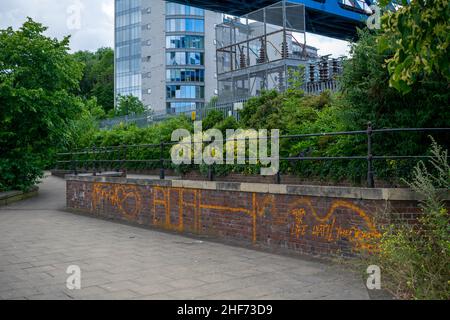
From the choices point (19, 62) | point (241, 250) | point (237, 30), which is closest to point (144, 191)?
point (241, 250)

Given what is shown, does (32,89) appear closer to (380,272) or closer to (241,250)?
(241,250)

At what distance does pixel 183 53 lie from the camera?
8362 centimetres

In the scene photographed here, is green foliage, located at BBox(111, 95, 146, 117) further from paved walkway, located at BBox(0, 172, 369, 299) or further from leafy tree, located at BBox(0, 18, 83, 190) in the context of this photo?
paved walkway, located at BBox(0, 172, 369, 299)

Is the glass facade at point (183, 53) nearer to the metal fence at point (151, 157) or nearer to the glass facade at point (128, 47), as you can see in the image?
the glass facade at point (128, 47)

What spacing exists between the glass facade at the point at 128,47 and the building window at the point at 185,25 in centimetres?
1001

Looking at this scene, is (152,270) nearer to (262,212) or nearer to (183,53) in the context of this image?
(262,212)

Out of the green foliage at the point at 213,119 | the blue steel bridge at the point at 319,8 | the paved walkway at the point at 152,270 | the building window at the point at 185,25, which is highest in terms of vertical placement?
the building window at the point at 185,25

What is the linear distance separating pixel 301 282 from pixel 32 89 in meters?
13.2

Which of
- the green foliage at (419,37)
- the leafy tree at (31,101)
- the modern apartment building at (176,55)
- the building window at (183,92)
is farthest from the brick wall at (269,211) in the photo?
the building window at (183,92)

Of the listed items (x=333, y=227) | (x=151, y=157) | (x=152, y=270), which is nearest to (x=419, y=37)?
(x=333, y=227)

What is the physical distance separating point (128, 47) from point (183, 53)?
15962 mm

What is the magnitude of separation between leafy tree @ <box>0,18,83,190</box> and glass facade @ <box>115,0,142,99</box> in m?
74.9

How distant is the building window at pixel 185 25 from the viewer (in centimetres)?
8319

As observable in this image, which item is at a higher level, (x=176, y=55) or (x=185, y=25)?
(x=185, y=25)
